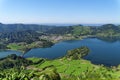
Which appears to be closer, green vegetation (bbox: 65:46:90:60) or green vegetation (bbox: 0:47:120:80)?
green vegetation (bbox: 0:47:120:80)

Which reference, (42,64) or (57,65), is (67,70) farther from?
(42,64)

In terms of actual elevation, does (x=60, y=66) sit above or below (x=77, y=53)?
above

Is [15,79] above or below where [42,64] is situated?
above

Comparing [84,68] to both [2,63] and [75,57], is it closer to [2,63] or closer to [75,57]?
[75,57]

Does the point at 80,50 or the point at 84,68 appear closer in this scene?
the point at 84,68

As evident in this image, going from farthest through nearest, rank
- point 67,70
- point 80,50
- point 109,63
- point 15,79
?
point 80,50 → point 109,63 → point 67,70 → point 15,79

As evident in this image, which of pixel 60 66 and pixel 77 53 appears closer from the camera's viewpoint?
pixel 60 66

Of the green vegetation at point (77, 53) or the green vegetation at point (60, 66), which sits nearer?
the green vegetation at point (60, 66)

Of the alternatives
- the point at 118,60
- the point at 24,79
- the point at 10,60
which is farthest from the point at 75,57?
the point at 24,79

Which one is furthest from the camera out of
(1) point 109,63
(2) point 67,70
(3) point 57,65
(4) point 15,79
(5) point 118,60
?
(5) point 118,60
